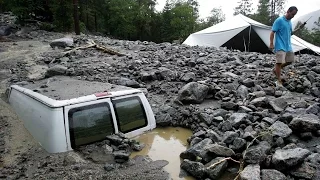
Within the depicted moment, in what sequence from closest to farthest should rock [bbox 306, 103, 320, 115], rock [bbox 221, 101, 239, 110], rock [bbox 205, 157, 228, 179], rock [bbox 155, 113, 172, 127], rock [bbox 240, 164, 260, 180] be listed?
rock [bbox 240, 164, 260, 180]
rock [bbox 205, 157, 228, 179]
rock [bbox 306, 103, 320, 115]
rock [bbox 155, 113, 172, 127]
rock [bbox 221, 101, 239, 110]

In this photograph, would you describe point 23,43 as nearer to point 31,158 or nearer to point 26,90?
point 26,90

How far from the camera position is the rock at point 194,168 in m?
3.77

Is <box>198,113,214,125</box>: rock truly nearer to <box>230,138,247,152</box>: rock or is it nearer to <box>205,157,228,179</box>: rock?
<box>230,138,247,152</box>: rock

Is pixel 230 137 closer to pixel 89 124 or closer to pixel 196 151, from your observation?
pixel 196 151

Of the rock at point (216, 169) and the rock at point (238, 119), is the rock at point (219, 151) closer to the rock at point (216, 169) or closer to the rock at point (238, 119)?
the rock at point (216, 169)

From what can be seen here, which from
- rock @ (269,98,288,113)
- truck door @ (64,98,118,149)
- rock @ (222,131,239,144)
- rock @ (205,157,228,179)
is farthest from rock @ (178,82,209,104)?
rock @ (205,157,228,179)

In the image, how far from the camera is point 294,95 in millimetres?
6367

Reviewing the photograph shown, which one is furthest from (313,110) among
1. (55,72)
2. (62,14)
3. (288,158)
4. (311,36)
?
(311,36)

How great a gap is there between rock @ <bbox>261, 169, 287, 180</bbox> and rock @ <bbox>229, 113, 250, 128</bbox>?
156 centimetres

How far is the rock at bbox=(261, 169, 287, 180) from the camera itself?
3352 mm

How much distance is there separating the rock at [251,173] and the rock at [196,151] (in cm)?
69

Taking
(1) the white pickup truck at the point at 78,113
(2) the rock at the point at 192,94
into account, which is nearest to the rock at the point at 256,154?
(1) the white pickup truck at the point at 78,113

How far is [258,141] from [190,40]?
1542 centimetres

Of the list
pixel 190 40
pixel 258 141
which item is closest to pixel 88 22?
pixel 190 40
